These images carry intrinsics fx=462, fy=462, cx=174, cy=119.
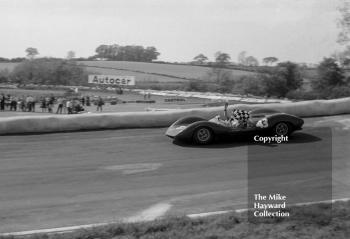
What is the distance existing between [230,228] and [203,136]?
219 inches

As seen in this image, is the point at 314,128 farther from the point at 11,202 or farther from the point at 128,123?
the point at 11,202

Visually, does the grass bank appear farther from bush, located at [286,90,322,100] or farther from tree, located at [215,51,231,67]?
tree, located at [215,51,231,67]

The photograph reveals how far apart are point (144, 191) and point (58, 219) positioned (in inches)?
67.6

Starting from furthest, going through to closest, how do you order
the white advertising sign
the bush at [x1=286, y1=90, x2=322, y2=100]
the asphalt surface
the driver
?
the white advertising sign → the bush at [x1=286, y1=90, x2=322, y2=100] → the driver → the asphalt surface

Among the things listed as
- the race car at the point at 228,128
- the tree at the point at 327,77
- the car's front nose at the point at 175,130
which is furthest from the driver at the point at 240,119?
the tree at the point at 327,77

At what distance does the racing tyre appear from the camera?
37.7ft

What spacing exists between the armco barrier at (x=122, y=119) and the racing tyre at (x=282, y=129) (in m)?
3.15

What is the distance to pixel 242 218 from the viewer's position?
602cm

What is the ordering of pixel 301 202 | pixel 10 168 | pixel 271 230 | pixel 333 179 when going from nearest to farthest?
1. pixel 271 230
2. pixel 301 202
3. pixel 333 179
4. pixel 10 168

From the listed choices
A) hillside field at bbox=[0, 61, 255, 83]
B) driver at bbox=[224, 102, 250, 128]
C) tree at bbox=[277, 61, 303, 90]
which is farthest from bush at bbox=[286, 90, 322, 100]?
driver at bbox=[224, 102, 250, 128]

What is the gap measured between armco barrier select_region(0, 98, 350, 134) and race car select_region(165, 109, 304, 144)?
207 cm

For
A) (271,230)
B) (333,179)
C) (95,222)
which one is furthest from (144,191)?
(333,179)

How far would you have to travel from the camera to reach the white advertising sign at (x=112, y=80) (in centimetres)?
5956

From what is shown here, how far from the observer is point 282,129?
11.5 meters
